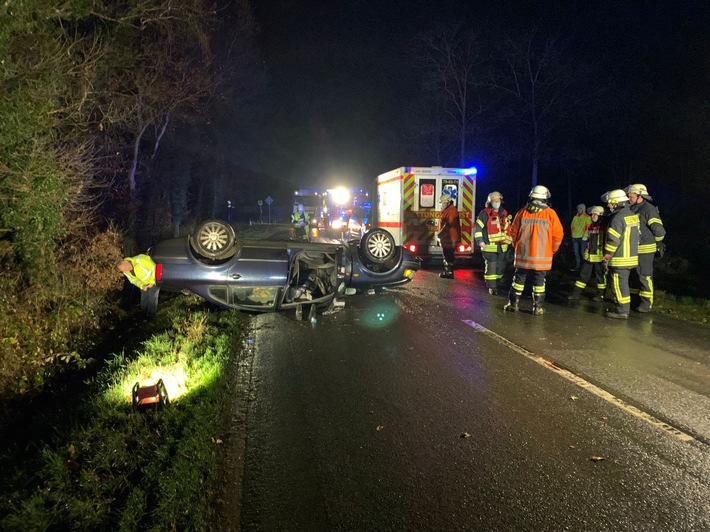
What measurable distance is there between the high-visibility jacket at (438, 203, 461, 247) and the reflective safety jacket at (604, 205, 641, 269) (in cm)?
382

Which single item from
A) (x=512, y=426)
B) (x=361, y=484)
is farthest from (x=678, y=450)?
(x=361, y=484)

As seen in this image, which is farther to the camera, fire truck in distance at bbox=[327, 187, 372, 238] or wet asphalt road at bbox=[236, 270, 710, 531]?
fire truck in distance at bbox=[327, 187, 372, 238]

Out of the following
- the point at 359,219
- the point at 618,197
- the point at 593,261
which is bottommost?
the point at 593,261

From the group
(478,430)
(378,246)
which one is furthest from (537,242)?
(478,430)

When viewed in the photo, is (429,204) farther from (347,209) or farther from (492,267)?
(347,209)

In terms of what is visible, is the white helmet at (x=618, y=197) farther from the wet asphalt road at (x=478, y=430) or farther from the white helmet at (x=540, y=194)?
the wet asphalt road at (x=478, y=430)

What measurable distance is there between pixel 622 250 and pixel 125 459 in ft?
23.8

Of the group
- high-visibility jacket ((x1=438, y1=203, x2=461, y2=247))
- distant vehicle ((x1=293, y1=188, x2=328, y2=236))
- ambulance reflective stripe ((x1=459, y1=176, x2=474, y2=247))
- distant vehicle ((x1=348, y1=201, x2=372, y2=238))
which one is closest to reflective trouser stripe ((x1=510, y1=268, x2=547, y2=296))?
high-visibility jacket ((x1=438, y1=203, x2=461, y2=247))

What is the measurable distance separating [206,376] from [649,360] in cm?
475

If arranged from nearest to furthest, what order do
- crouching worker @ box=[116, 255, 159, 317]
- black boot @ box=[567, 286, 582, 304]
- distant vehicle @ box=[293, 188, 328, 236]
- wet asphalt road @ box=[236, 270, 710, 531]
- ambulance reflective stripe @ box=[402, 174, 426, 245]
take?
1. wet asphalt road @ box=[236, 270, 710, 531]
2. crouching worker @ box=[116, 255, 159, 317]
3. black boot @ box=[567, 286, 582, 304]
4. ambulance reflective stripe @ box=[402, 174, 426, 245]
5. distant vehicle @ box=[293, 188, 328, 236]

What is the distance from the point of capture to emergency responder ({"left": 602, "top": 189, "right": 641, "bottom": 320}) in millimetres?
7535

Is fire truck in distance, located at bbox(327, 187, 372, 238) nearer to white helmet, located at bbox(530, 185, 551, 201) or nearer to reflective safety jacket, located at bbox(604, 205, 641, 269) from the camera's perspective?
white helmet, located at bbox(530, 185, 551, 201)

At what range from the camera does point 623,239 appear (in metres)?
7.61

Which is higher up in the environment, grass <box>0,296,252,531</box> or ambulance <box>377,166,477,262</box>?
ambulance <box>377,166,477,262</box>
